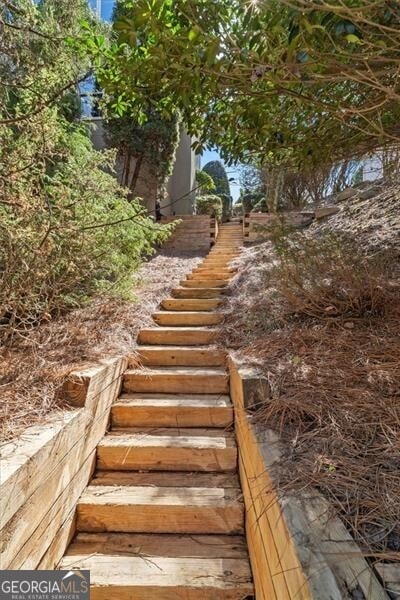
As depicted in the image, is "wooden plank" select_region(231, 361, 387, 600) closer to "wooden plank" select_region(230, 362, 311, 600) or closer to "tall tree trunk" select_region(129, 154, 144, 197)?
"wooden plank" select_region(230, 362, 311, 600)

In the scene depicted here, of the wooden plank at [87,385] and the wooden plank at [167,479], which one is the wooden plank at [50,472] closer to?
the wooden plank at [87,385]

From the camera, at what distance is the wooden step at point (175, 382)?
2.75 metres

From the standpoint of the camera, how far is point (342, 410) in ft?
5.51

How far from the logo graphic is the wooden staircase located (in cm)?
7

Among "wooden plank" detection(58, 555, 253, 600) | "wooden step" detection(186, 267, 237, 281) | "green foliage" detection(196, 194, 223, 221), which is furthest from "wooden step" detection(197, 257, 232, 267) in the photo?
"green foliage" detection(196, 194, 223, 221)

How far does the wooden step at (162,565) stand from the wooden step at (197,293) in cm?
276

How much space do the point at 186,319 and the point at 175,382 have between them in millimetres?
994

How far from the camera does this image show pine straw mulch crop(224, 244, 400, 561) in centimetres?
118

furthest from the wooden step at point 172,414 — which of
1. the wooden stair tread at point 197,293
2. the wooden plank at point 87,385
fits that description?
the wooden stair tread at point 197,293

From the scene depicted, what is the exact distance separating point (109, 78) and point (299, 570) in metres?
2.91

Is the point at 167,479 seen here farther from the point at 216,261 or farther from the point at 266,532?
the point at 216,261

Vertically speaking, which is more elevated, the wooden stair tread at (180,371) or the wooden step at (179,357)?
the wooden step at (179,357)

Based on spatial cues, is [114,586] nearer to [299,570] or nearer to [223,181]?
[299,570]

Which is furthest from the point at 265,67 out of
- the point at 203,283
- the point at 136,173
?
the point at 136,173
